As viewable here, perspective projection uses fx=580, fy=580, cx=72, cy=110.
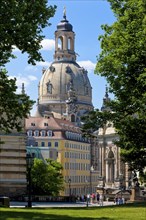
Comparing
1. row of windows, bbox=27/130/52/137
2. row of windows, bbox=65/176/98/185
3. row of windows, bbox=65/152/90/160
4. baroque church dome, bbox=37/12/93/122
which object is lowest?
row of windows, bbox=65/176/98/185

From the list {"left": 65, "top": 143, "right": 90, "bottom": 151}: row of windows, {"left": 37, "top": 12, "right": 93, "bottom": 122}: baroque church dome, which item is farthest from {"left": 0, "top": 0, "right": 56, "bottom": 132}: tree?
{"left": 37, "top": 12, "right": 93, "bottom": 122}: baroque church dome

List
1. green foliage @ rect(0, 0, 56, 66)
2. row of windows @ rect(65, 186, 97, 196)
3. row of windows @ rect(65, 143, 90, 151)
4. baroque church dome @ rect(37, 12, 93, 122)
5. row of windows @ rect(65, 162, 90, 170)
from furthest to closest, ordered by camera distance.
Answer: baroque church dome @ rect(37, 12, 93, 122), row of windows @ rect(65, 143, 90, 151), row of windows @ rect(65, 162, 90, 170), row of windows @ rect(65, 186, 97, 196), green foliage @ rect(0, 0, 56, 66)

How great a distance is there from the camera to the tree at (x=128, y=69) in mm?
30172

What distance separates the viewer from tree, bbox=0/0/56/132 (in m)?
23.2

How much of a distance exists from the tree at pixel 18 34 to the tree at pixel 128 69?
21.7ft

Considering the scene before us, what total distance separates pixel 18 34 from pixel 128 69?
29.3 ft

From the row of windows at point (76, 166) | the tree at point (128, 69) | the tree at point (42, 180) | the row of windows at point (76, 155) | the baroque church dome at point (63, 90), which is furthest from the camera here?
the baroque church dome at point (63, 90)

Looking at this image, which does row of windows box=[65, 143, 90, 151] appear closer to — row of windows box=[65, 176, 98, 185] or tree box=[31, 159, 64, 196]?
row of windows box=[65, 176, 98, 185]

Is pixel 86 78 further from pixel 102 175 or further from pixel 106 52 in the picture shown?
pixel 106 52

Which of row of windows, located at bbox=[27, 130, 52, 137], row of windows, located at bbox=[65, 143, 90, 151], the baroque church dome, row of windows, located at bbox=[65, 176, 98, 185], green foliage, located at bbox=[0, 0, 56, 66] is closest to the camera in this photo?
green foliage, located at bbox=[0, 0, 56, 66]

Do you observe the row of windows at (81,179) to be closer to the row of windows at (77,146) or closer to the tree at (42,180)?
the row of windows at (77,146)

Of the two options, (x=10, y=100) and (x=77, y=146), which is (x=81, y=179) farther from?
(x=10, y=100)

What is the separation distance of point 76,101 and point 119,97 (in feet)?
517

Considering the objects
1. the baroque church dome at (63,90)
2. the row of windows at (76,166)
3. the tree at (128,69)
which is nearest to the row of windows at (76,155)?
the row of windows at (76,166)
